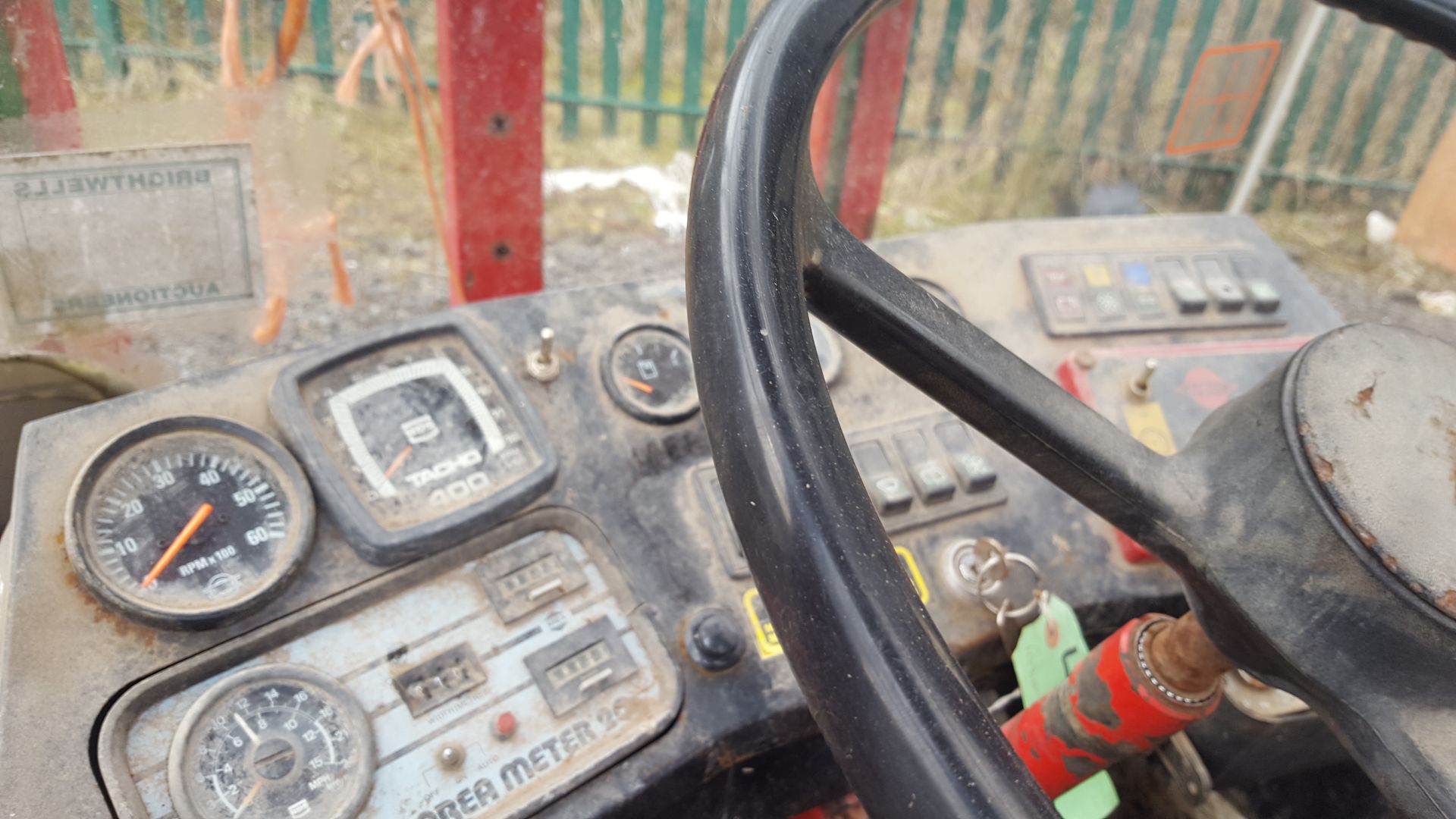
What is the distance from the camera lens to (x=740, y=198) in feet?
1.83

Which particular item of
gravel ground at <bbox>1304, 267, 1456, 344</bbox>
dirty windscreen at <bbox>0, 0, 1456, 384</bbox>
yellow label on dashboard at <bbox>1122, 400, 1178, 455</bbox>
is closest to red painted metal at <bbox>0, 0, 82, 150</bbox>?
dirty windscreen at <bbox>0, 0, 1456, 384</bbox>

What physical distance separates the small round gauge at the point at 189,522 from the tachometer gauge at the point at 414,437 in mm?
38

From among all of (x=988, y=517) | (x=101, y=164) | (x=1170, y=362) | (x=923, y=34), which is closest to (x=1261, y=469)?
(x=988, y=517)

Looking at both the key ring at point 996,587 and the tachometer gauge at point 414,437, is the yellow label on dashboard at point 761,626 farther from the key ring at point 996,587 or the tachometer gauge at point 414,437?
the tachometer gauge at point 414,437

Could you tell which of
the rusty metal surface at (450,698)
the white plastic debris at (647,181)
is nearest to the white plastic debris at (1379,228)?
the white plastic debris at (647,181)

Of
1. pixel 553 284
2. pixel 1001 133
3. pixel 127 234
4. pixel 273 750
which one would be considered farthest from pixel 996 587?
pixel 1001 133

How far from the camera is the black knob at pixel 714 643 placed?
889 millimetres

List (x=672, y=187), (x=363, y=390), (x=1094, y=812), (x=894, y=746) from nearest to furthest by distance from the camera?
(x=894, y=746) < (x=1094, y=812) < (x=363, y=390) < (x=672, y=187)

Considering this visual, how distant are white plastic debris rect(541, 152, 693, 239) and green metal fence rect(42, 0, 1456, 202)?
0.12 metres

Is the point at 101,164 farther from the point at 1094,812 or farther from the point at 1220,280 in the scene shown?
the point at 1220,280

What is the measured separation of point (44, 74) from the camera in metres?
0.85

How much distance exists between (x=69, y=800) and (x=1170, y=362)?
1.13 meters

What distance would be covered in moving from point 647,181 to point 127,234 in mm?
A: 1967

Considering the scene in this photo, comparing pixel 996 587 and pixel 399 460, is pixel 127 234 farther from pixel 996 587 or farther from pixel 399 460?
pixel 996 587
